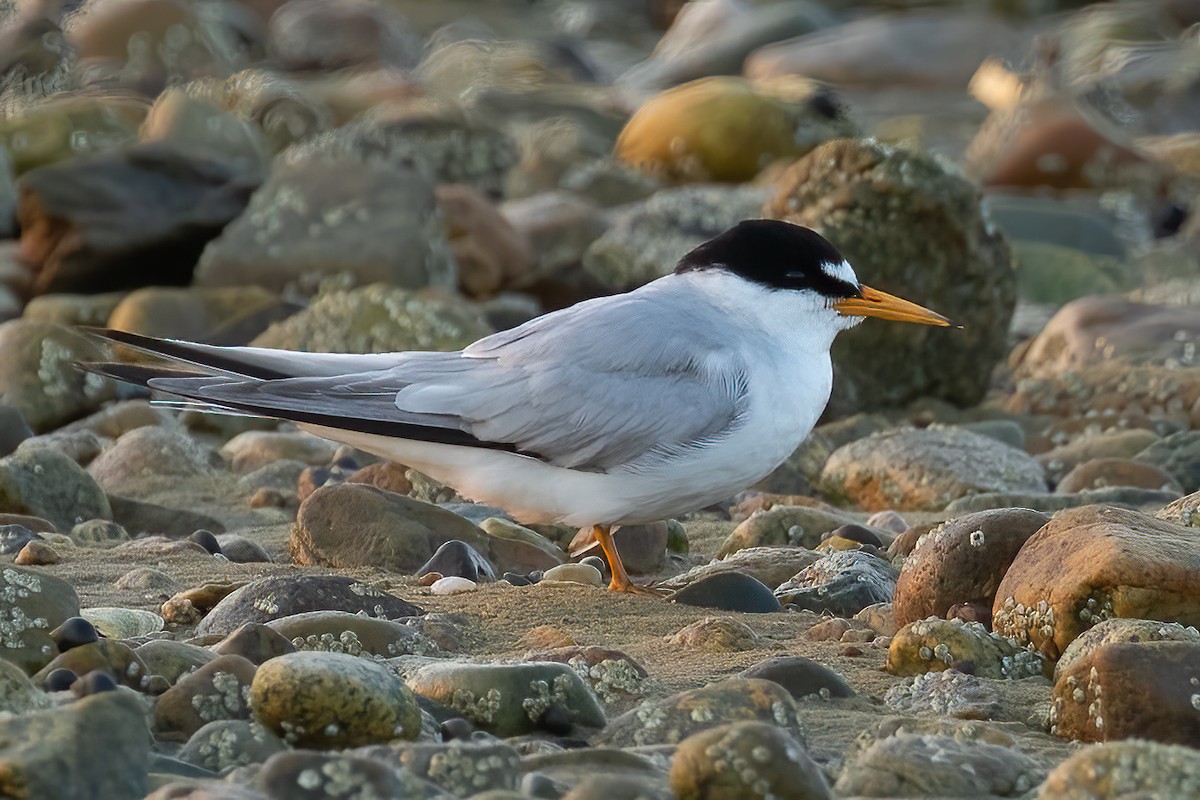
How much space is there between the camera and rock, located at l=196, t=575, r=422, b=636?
386cm

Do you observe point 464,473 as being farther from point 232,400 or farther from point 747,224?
point 747,224

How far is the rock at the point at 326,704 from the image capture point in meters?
2.99

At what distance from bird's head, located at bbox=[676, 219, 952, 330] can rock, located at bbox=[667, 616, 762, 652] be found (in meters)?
1.27

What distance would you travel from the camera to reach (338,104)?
14.7 meters

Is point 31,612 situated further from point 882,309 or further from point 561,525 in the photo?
point 882,309

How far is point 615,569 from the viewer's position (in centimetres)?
462

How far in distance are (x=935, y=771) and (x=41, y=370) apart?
505 centimetres

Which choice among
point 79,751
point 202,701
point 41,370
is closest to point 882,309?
point 202,701

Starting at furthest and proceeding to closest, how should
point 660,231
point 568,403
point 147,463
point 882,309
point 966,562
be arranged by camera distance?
point 660,231, point 147,463, point 882,309, point 568,403, point 966,562

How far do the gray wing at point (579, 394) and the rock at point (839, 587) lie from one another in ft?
1.46

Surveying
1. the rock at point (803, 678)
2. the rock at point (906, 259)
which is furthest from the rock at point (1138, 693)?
the rock at point (906, 259)

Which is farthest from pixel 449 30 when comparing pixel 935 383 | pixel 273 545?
pixel 273 545

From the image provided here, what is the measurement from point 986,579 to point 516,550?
151cm

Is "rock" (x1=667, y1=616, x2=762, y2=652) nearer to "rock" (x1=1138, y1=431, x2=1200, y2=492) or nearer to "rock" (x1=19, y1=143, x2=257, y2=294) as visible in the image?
"rock" (x1=1138, y1=431, x2=1200, y2=492)
